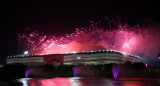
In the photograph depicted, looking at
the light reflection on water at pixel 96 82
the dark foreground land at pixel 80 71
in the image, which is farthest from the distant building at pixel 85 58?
the light reflection on water at pixel 96 82

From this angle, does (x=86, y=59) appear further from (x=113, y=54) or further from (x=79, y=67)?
(x=79, y=67)

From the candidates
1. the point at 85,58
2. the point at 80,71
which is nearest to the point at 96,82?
the point at 80,71

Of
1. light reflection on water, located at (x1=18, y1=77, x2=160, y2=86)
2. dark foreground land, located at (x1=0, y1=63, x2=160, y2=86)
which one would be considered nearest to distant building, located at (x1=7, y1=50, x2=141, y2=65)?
dark foreground land, located at (x1=0, y1=63, x2=160, y2=86)

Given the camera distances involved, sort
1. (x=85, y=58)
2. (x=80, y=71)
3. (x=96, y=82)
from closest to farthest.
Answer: (x=96, y=82)
(x=80, y=71)
(x=85, y=58)

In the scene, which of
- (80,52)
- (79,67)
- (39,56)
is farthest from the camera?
(39,56)

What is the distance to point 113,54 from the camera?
3688 inches

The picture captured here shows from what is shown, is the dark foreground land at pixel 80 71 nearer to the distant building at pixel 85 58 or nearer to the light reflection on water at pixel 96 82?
the light reflection on water at pixel 96 82

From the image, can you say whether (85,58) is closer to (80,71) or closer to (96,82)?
(80,71)

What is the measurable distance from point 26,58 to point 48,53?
1409 centimetres

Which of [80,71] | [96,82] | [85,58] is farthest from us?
[85,58]

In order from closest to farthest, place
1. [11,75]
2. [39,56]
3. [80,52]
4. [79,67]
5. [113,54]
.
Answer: [11,75]
[79,67]
[113,54]
[80,52]
[39,56]

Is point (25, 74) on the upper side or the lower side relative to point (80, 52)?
lower

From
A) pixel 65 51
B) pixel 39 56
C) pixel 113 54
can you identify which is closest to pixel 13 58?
pixel 39 56

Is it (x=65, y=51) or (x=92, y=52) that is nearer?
(x=92, y=52)
